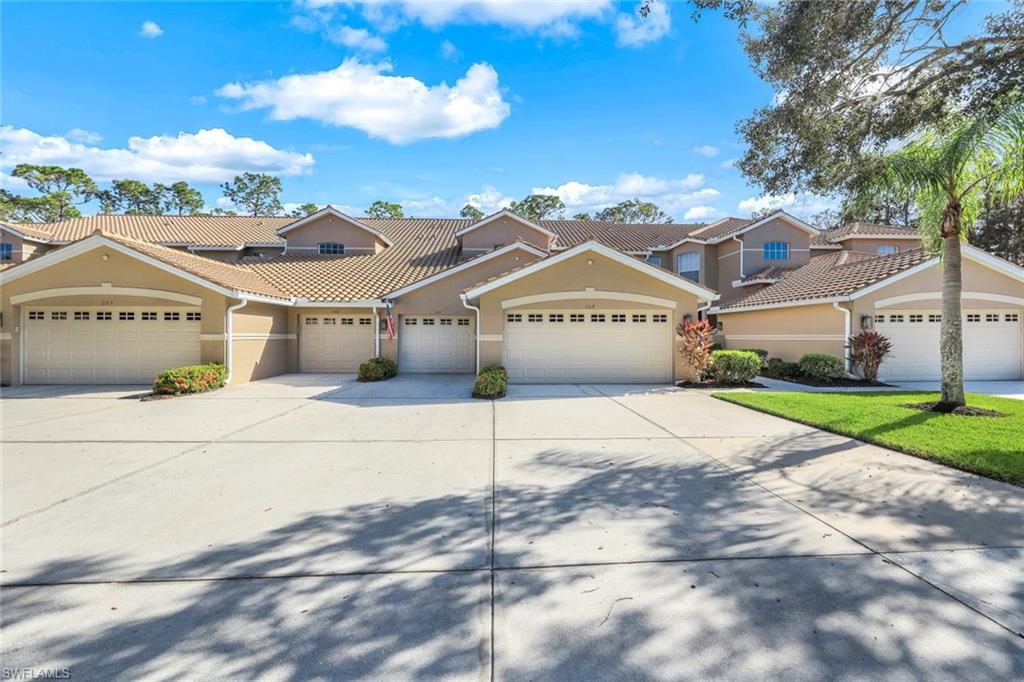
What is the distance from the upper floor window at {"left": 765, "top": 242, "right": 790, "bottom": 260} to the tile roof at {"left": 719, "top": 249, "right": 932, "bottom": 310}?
2563 millimetres

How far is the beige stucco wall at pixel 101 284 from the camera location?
14141mm

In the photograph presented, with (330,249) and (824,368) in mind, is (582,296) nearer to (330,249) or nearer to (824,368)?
(824,368)

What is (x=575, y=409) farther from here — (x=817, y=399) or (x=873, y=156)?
(x=873, y=156)

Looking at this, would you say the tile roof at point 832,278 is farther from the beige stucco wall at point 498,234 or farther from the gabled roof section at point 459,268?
the beige stucco wall at point 498,234

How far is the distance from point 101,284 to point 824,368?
Answer: 857 inches

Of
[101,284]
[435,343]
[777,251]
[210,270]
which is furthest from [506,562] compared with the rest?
[777,251]

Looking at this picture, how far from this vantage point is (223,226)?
87.1ft

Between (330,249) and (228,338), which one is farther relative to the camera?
(330,249)

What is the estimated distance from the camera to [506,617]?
2961 mm

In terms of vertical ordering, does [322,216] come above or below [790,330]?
above

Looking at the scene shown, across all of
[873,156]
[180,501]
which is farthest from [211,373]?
[873,156]

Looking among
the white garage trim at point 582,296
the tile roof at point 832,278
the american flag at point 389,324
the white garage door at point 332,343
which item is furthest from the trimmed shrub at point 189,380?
the tile roof at point 832,278

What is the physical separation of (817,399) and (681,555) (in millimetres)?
9256

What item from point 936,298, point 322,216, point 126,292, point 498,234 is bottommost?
point 936,298
